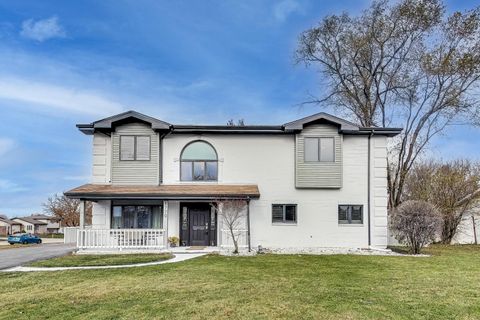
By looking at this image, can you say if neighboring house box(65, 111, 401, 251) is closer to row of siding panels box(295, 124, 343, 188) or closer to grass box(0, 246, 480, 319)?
row of siding panels box(295, 124, 343, 188)

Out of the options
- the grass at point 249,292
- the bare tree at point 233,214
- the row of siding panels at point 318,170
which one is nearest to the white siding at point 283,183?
the row of siding panels at point 318,170

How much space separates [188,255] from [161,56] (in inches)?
376

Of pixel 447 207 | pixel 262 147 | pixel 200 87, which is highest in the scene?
pixel 200 87

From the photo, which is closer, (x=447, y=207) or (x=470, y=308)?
(x=470, y=308)

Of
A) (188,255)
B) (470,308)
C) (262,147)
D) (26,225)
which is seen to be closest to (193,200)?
(188,255)

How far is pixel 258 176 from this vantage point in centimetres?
1923

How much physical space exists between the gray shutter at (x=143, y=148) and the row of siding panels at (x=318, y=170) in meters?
6.95

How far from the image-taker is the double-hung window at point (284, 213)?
19.0 m

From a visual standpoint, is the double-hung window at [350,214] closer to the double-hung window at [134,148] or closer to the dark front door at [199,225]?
the dark front door at [199,225]

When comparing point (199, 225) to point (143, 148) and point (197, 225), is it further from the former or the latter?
point (143, 148)

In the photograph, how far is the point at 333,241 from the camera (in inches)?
743

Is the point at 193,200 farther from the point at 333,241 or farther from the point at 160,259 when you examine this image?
the point at 333,241

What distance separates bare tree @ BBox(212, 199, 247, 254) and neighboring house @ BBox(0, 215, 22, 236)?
83850mm

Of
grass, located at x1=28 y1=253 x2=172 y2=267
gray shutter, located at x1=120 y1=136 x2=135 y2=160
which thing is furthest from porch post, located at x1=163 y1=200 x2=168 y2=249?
gray shutter, located at x1=120 y1=136 x2=135 y2=160
